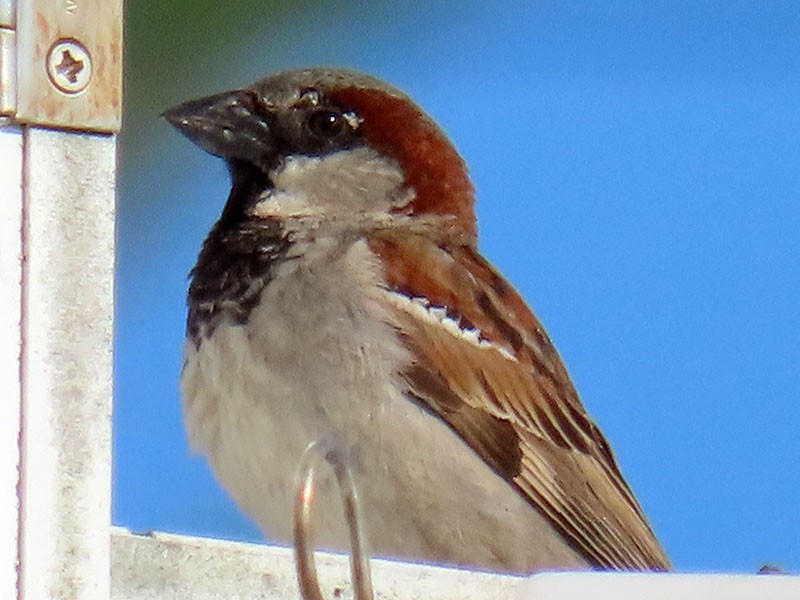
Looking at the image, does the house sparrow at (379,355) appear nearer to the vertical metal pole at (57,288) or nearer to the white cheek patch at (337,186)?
the white cheek patch at (337,186)

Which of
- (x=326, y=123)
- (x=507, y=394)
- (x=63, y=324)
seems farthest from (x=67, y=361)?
(x=326, y=123)

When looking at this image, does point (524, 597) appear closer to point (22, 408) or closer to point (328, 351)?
point (22, 408)

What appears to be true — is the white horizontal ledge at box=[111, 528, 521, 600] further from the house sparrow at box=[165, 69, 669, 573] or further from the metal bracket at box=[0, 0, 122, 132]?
the house sparrow at box=[165, 69, 669, 573]

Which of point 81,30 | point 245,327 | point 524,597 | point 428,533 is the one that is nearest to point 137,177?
point 245,327

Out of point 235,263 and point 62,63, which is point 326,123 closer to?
point 235,263

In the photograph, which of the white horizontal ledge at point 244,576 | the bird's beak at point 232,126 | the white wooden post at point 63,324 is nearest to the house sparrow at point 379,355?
the bird's beak at point 232,126

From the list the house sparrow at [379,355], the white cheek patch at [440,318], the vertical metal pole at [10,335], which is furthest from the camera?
the white cheek patch at [440,318]

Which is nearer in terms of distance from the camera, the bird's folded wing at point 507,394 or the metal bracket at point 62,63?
the metal bracket at point 62,63

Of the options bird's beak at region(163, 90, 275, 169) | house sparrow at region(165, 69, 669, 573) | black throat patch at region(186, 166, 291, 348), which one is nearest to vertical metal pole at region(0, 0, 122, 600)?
house sparrow at region(165, 69, 669, 573)

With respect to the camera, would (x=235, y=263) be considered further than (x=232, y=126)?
No
